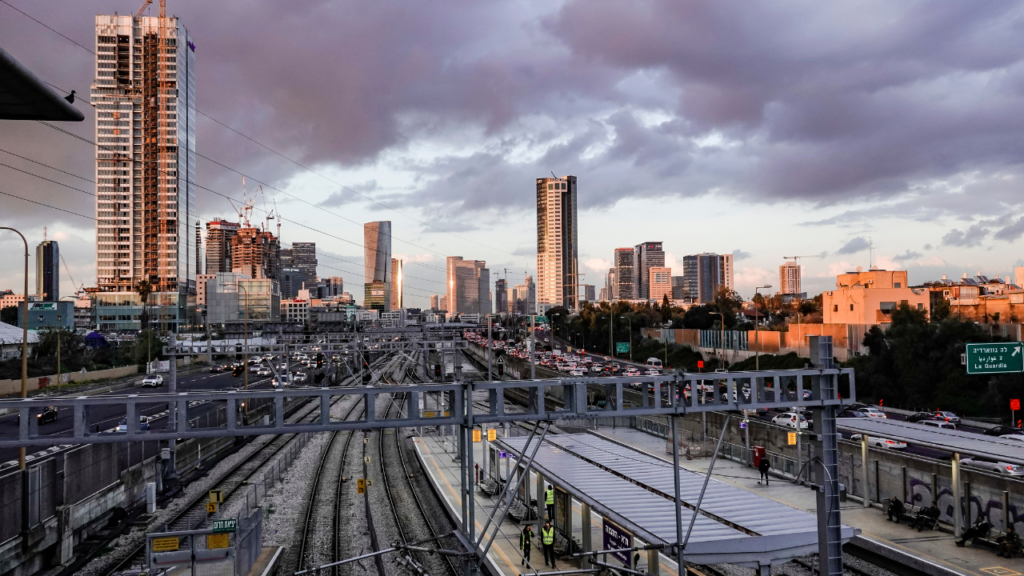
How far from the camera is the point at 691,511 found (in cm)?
1478

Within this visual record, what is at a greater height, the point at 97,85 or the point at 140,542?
the point at 97,85

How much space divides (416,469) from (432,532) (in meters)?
11.2

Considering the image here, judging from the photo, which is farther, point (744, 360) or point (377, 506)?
point (744, 360)

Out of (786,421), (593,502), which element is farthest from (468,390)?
(786,421)

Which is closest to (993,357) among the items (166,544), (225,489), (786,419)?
(786,419)

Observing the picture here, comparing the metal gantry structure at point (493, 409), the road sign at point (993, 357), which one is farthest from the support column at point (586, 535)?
the road sign at point (993, 357)

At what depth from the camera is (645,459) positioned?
2027 centimetres

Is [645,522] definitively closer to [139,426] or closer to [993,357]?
[139,426]

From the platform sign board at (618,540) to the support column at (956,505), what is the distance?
10646 millimetres

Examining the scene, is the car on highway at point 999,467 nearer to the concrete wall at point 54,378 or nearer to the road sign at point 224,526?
the road sign at point 224,526

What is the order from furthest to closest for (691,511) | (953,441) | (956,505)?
1. (953,441)
2. (956,505)
3. (691,511)

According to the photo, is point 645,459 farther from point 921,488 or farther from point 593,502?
point 921,488

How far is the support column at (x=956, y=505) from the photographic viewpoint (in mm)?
18797

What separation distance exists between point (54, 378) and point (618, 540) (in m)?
A: 60.4
